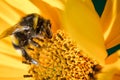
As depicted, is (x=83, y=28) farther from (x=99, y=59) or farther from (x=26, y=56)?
(x=26, y=56)

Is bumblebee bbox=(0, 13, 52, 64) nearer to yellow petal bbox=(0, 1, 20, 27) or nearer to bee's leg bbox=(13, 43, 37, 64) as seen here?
bee's leg bbox=(13, 43, 37, 64)

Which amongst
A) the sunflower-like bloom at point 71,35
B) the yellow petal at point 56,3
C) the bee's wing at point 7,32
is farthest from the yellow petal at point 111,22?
the bee's wing at point 7,32

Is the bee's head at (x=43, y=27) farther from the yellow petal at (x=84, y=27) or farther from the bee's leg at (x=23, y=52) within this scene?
the yellow petal at (x=84, y=27)

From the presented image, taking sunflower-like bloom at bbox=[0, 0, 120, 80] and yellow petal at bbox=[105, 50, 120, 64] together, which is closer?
sunflower-like bloom at bbox=[0, 0, 120, 80]

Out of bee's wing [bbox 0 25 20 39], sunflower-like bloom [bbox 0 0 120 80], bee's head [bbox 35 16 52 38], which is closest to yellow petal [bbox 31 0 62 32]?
sunflower-like bloom [bbox 0 0 120 80]

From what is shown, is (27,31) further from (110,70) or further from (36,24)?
(110,70)

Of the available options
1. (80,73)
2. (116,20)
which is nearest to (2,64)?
(80,73)

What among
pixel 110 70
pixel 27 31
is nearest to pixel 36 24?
pixel 27 31

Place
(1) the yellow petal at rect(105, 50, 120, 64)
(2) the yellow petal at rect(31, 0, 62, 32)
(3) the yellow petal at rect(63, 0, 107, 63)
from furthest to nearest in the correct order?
(2) the yellow petal at rect(31, 0, 62, 32)
(1) the yellow petal at rect(105, 50, 120, 64)
(3) the yellow petal at rect(63, 0, 107, 63)
